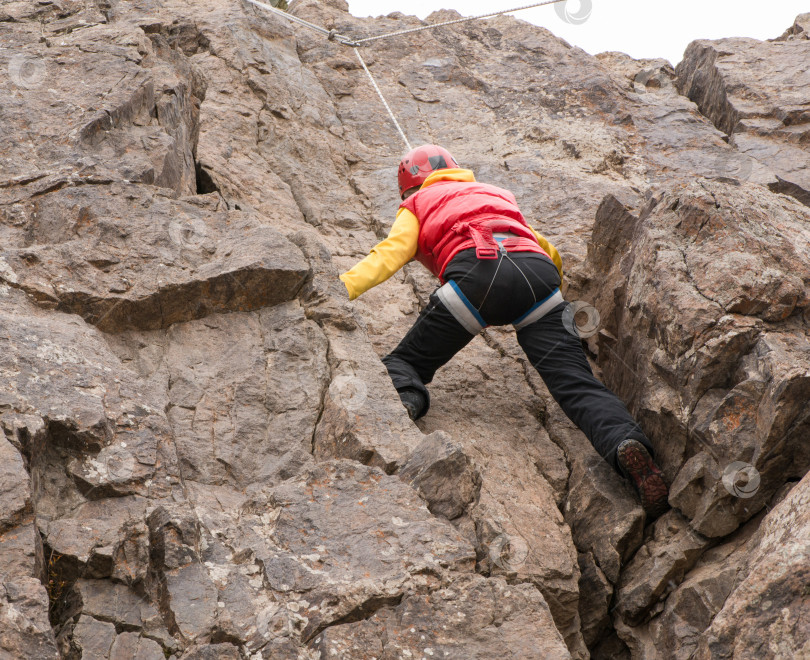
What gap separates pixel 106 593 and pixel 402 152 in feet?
19.1

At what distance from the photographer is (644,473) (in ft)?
14.8

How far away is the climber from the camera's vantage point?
4926 millimetres

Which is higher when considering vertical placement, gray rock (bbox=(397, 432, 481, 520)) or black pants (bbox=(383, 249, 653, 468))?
black pants (bbox=(383, 249, 653, 468))

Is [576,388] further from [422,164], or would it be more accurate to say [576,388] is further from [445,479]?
[422,164]

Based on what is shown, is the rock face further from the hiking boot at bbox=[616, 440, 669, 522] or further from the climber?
the climber

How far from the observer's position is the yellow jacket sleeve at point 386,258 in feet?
17.5

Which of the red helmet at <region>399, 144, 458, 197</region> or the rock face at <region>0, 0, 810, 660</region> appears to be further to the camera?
the red helmet at <region>399, 144, 458, 197</region>

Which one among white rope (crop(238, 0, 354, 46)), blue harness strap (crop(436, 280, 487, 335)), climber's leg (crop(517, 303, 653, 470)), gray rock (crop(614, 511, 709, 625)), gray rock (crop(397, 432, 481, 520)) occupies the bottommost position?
gray rock (crop(614, 511, 709, 625))

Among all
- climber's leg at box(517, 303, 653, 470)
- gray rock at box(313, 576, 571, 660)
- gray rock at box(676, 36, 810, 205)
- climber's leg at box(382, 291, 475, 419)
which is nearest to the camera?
gray rock at box(313, 576, 571, 660)

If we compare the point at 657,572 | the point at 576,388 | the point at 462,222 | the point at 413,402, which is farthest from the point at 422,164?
the point at 657,572

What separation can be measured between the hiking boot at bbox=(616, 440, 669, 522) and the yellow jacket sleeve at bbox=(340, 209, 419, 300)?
6.28 feet

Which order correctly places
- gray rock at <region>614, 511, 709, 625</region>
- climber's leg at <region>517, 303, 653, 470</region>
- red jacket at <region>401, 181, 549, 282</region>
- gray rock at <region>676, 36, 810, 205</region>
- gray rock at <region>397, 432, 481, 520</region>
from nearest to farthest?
gray rock at <region>397, 432, 481, 520</region> < gray rock at <region>614, 511, 709, 625</region> < climber's leg at <region>517, 303, 653, 470</region> < red jacket at <region>401, 181, 549, 282</region> < gray rock at <region>676, 36, 810, 205</region>

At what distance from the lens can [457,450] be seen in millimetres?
4012

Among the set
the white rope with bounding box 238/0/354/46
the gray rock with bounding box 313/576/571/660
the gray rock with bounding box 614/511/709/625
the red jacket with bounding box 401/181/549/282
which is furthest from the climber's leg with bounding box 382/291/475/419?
the white rope with bounding box 238/0/354/46
